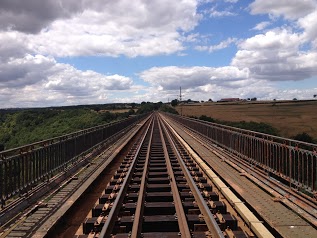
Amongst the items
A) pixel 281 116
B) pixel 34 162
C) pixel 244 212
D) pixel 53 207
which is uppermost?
pixel 34 162

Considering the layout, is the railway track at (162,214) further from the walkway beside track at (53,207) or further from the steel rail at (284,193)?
the steel rail at (284,193)

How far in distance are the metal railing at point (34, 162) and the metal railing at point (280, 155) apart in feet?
20.8

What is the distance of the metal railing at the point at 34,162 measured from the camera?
7.83m

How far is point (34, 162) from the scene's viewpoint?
948cm

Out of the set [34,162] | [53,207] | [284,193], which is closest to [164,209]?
[53,207]

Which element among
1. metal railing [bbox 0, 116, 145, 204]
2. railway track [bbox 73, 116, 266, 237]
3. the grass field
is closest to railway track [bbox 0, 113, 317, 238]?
railway track [bbox 73, 116, 266, 237]

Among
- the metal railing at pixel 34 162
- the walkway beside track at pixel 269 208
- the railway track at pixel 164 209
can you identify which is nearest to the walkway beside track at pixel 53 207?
the railway track at pixel 164 209

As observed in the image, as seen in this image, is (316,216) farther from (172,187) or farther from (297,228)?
(172,187)

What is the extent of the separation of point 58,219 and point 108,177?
16.4ft

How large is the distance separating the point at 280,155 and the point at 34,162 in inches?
257

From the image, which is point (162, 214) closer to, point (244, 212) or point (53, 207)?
point (244, 212)

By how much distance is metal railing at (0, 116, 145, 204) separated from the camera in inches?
308

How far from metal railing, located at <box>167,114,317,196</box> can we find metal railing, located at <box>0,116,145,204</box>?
634cm

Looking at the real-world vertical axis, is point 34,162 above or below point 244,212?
above
